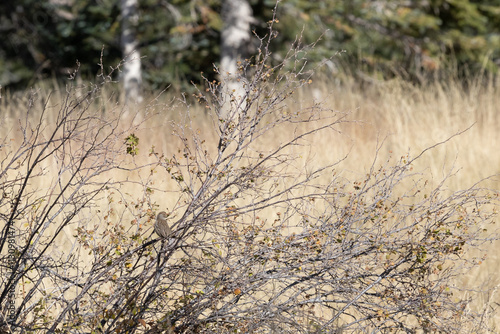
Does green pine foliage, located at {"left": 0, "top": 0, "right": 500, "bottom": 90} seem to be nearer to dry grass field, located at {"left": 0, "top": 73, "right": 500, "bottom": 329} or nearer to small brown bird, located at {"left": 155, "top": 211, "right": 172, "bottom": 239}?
dry grass field, located at {"left": 0, "top": 73, "right": 500, "bottom": 329}

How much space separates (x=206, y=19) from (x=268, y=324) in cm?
751

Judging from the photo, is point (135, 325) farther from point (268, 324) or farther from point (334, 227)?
point (334, 227)

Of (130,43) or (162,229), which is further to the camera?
(130,43)

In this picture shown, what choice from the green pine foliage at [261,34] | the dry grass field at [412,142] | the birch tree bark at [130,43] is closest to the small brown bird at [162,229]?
the dry grass field at [412,142]

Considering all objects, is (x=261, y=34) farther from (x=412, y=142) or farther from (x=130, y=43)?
(x=412, y=142)

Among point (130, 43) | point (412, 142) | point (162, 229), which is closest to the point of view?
point (162, 229)

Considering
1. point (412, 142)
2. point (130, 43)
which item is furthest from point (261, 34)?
point (412, 142)

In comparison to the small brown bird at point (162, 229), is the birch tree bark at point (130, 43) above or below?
above

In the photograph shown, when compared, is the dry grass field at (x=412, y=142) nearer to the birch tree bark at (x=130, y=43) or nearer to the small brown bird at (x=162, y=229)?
the small brown bird at (x=162, y=229)

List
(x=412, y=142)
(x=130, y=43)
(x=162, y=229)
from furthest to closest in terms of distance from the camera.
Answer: (x=130, y=43)
(x=412, y=142)
(x=162, y=229)

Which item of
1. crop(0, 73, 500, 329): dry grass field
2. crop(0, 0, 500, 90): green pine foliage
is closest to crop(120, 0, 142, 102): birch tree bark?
crop(0, 0, 500, 90): green pine foliage

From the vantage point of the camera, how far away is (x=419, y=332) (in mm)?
3676

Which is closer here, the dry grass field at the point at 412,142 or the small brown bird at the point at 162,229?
the small brown bird at the point at 162,229

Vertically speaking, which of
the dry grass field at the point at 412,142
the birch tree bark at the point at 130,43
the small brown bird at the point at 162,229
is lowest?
the small brown bird at the point at 162,229
